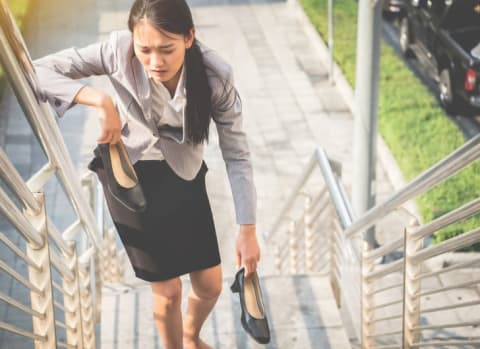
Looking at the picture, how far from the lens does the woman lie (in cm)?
312

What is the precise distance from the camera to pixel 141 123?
3408 mm

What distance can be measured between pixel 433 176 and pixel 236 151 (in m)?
0.69

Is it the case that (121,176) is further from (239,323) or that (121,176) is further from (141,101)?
(239,323)

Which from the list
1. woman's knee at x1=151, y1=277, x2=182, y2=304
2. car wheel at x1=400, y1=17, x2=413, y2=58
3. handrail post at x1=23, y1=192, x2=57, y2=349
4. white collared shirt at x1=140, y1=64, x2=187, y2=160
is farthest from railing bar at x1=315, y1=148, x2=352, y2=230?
car wheel at x1=400, y1=17, x2=413, y2=58

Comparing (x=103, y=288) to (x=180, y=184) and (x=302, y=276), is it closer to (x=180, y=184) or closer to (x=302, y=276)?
(x=302, y=276)

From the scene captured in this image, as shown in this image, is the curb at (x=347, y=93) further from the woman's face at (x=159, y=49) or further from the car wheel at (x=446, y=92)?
the woman's face at (x=159, y=49)

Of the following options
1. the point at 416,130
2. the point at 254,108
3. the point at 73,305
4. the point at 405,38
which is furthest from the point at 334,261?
the point at 405,38

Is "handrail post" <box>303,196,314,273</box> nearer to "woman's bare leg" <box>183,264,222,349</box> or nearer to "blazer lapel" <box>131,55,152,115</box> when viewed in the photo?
"woman's bare leg" <box>183,264,222,349</box>

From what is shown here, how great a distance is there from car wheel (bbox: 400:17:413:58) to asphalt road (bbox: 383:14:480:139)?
0.11m

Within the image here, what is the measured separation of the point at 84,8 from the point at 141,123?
40.6ft

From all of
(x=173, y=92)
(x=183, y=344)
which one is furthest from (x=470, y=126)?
(x=173, y=92)

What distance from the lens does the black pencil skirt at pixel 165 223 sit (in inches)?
142

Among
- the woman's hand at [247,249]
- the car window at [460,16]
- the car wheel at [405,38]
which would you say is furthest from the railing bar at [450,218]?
the car wheel at [405,38]

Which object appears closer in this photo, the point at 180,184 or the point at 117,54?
the point at 117,54
